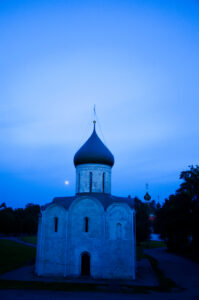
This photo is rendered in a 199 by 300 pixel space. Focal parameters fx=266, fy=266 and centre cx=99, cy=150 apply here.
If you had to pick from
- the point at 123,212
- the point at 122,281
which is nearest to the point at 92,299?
the point at 122,281

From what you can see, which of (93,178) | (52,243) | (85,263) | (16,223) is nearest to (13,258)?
(52,243)

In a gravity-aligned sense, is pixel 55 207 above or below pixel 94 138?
below

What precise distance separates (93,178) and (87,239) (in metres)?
4.89

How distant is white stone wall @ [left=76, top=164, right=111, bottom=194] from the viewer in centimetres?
2178

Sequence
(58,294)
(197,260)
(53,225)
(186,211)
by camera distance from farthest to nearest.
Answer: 1. (186,211)
2. (197,260)
3. (53,225)
4. (58,294)

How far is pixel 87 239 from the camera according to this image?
63.2 feet

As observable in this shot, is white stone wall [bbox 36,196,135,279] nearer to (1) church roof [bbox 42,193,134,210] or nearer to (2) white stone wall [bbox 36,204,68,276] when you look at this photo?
(2) white stone wall [bbox 36,204,68,276]

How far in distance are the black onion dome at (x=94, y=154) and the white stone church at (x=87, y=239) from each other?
3.02 metres

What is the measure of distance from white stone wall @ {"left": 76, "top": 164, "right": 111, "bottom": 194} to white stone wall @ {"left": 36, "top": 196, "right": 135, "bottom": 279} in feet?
6.65

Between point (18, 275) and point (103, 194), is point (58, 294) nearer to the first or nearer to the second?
point (18, 275)

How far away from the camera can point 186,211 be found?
3216cm

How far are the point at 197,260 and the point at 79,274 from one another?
1700cm

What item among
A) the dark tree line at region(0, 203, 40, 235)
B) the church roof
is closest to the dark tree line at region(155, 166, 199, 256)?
the church roof

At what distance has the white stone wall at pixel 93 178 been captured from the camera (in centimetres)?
2178
